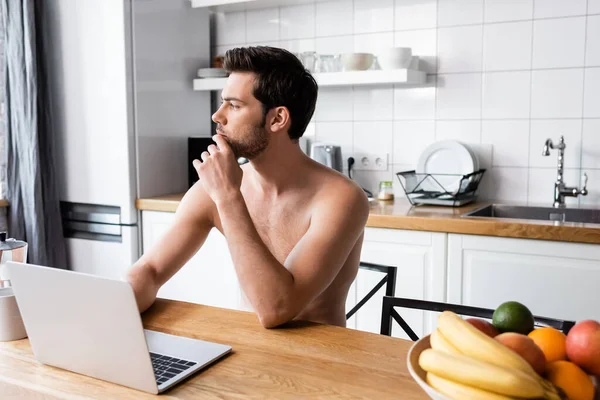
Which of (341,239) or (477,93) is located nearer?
(341,239)

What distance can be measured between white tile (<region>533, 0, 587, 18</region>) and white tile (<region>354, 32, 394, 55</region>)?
2.21 feet

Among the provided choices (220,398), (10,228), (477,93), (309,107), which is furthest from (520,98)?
(10,228)

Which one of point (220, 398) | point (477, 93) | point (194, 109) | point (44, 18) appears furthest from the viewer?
point (194, 109)

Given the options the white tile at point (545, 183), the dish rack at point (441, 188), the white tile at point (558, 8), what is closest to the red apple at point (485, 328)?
the dish rack at point (441, 188)

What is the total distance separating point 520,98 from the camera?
2.76 meters

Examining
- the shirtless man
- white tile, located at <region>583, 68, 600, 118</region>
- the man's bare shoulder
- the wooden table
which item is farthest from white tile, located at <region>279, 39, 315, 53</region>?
the wooden table

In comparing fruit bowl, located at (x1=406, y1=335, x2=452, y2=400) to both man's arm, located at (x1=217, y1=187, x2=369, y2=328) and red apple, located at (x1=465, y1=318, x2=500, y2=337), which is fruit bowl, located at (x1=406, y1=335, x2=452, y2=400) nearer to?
red apple, located at (x1=465, y1=318, x2=500, y2=337)

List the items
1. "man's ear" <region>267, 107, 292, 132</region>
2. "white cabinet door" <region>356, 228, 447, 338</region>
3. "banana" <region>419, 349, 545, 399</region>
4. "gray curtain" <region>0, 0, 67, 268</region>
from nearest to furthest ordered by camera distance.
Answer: "banana" <region>419, 349, 545, 399</region>
"man's ear" <region>267, 107, 292, 132</region>
"white cabinet door" <region>356, 228, 447, 338</region>
"gray curtain" <region>0, 0, 67, 268</region>

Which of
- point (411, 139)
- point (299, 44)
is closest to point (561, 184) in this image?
point (411, 139)

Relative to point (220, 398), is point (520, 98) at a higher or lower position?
higher

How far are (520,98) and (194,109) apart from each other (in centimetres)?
169

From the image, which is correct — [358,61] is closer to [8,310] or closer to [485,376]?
[8,310]

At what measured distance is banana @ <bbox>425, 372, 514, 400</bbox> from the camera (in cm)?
72

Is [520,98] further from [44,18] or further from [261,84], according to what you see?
[44,18]
